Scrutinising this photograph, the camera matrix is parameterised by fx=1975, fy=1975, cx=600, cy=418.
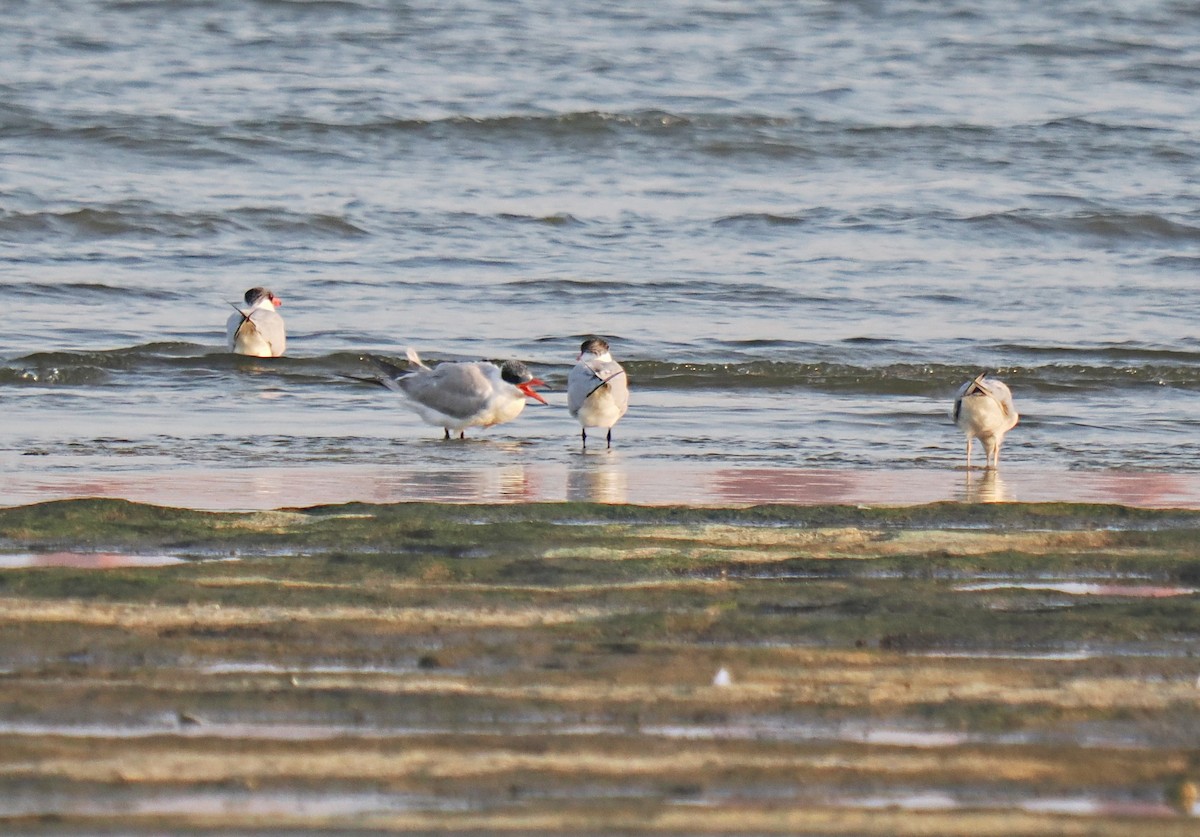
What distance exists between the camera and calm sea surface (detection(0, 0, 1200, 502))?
953cm

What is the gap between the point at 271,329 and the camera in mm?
11484

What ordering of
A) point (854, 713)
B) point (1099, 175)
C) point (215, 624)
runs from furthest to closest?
point (1099, 175)
point (215, 624)
point (854, 713)

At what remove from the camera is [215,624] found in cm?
397

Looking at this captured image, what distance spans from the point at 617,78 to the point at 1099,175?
6.44 m

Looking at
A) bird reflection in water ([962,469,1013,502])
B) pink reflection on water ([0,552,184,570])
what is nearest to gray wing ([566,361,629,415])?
bird reflection in water ([962,469,1013,502])

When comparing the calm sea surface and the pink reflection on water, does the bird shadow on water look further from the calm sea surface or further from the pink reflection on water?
the pink reflection on water

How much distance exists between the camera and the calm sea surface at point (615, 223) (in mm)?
9531

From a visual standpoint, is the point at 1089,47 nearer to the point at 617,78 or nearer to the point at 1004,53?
the point at 1004,53

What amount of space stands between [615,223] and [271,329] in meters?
5.44

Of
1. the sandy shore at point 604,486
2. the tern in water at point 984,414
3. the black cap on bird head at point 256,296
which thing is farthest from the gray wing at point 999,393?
the black cap on bird head at point 256,296

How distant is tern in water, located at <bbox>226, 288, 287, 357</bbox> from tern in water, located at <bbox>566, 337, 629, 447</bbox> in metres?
2.87

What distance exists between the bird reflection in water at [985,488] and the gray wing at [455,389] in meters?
2.50

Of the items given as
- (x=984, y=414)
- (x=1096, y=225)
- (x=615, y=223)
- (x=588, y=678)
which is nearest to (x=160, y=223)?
(x=615, y=223)

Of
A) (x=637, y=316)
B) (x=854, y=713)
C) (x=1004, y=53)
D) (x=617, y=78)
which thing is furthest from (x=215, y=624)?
(x=1004, y=53)
